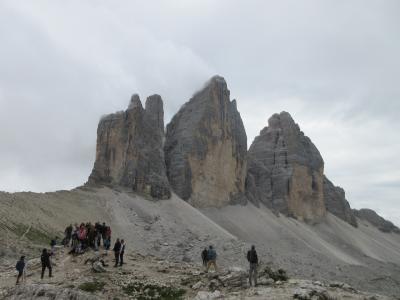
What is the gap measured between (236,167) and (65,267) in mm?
73185

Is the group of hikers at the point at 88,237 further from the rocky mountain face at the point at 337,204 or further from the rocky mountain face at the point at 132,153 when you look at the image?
the rocky mountain face at the point at 337,204

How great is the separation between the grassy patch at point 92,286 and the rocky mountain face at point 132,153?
53.1 metres

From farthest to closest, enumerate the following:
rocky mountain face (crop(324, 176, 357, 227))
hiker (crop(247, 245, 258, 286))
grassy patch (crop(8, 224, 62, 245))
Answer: rocky mountain face (crop(324, 176, 357, 227)) → grassy patch (crop(8, 224, 62, 245)) → hiker (crop(247, 245, 258, 286))

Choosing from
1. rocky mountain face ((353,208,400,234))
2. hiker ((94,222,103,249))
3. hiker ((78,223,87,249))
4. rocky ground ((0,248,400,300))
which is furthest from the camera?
rocky mountain face ((353,208,400,234))

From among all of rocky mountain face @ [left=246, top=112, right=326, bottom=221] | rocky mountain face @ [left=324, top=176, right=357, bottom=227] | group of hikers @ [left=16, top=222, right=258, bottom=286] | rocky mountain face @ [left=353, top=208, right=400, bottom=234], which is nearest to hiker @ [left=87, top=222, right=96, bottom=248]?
group of hikers @ [left=16, top=222, right=258, bottom=286]

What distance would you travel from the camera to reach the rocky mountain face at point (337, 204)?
394 feet

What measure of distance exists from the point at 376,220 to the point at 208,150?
7193 cm

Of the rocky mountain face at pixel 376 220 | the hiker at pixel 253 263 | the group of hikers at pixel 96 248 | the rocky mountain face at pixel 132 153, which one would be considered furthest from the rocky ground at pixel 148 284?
the rocky mountain face at pixel 376 220

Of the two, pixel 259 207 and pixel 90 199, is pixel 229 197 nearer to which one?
pixel 259 207

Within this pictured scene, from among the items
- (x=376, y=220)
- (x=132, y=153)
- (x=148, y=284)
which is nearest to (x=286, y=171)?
(x=376, y=220)

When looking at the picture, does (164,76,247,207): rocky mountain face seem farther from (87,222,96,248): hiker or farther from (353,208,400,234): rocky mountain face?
(353,208,400,234): rocky mountain face

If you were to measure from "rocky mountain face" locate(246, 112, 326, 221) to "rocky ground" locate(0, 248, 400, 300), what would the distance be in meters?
75.6

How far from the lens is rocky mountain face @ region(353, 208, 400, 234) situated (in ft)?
441

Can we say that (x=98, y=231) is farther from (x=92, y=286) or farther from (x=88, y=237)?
(x=92, y=286)
